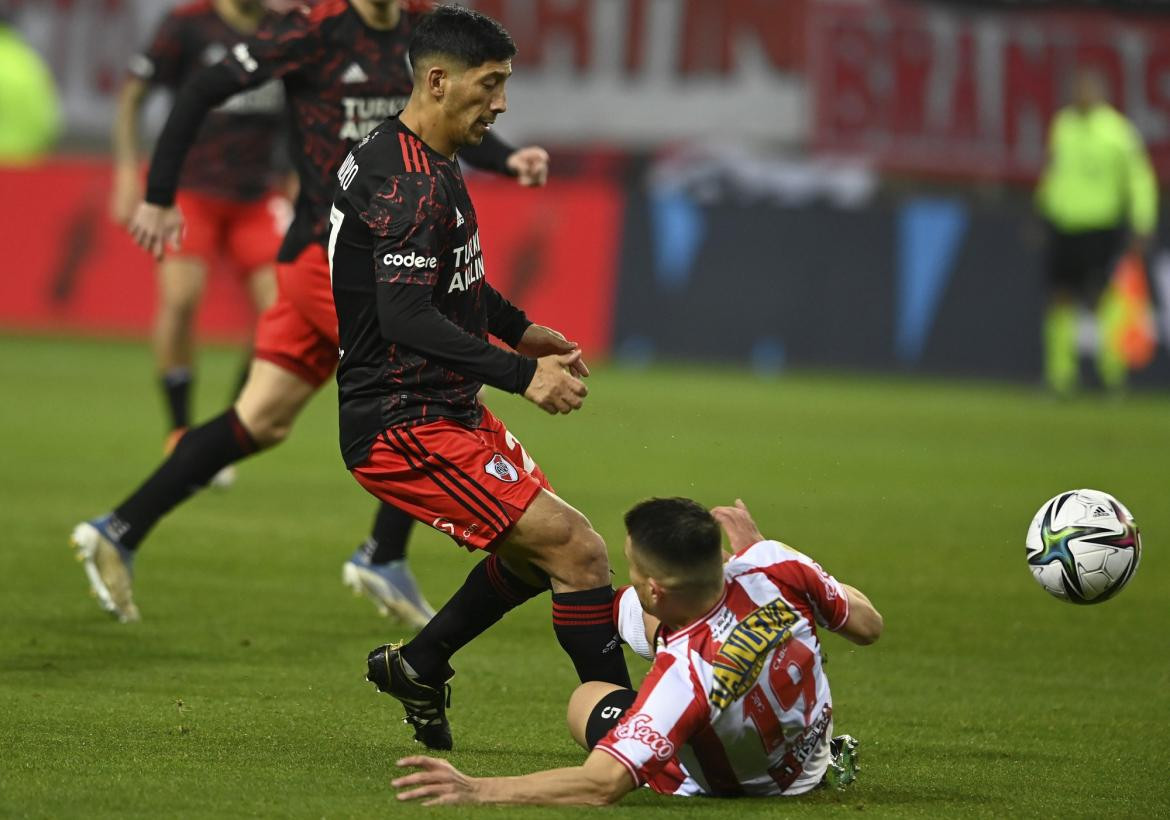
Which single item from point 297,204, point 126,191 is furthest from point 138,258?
point 297,204

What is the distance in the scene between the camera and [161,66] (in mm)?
9812

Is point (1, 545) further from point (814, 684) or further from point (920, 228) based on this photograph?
point (920, 228)

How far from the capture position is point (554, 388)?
190 inches

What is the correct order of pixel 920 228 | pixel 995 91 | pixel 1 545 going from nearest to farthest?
1. pixel 1 545
2. pixel 920 228
3. pixel 995 91

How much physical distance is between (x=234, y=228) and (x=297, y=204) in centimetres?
342

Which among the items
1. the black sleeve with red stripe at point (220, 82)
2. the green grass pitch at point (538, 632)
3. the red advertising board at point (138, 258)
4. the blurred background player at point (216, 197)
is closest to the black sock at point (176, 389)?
the blurred background player at point (216, 197)

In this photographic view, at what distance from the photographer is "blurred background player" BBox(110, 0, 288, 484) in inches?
398

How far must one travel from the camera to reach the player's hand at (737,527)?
4883 millimetres

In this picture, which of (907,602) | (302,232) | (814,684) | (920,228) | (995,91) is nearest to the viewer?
(814,684)

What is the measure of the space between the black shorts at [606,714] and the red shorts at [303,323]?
2.31 meters

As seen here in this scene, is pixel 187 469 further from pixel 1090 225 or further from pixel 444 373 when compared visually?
pixel 1090 225

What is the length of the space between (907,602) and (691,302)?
10.9 metres

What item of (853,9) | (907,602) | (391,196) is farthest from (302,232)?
(853,9)

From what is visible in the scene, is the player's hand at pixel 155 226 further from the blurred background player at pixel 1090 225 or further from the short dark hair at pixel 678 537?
Answer: the blurred background player at pixel 1090 225
